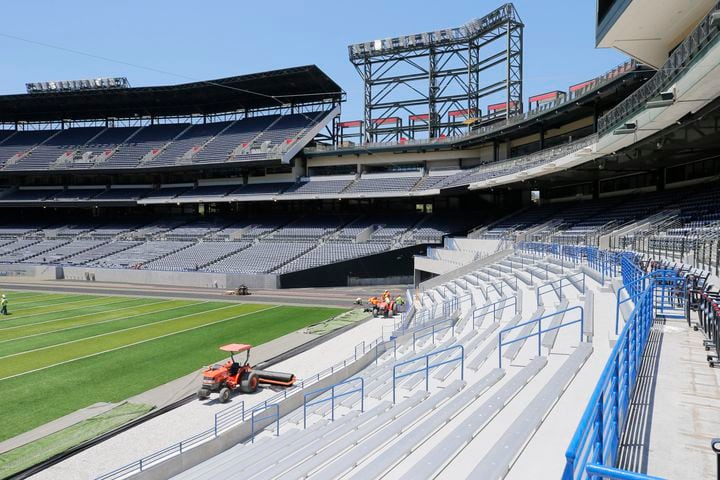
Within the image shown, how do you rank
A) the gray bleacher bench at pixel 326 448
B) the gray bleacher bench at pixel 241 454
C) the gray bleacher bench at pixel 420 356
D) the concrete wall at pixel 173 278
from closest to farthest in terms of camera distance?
the gray bleacher bench at pixel 326 448, the gray bleacher bench at pixel 241 454, the gray bleacher bench at pixel 420 356, the concrete wall at pixel 173 278

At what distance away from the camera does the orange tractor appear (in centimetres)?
1307

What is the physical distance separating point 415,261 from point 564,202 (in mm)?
13446

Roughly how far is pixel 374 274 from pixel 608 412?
34.9 meters

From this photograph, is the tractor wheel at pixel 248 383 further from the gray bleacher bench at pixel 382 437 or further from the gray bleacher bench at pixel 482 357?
the gray bleacher bench at pixel 482 357

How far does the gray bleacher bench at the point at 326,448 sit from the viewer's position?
296 inches

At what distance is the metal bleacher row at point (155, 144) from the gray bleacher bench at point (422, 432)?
43.2 m

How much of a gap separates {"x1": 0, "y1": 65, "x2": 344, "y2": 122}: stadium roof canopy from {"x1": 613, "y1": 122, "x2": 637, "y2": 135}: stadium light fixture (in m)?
34.2

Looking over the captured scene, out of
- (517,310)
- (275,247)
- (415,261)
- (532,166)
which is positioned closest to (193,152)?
(275,247)

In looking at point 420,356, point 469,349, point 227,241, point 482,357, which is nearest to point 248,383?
point 420,356

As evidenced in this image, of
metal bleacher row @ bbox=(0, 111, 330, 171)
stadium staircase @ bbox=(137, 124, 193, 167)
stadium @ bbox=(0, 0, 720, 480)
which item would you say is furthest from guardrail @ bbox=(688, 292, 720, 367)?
stadium staircase @ bbox=(137, 124, 193, 167)

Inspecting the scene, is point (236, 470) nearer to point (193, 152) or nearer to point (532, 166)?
point (532, 166)

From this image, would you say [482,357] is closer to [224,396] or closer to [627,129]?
[224,396]

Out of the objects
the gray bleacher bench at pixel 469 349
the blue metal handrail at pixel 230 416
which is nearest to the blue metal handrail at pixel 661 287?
the gray bleacher bench at pixel 469 349

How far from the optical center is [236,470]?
8.25 meters
